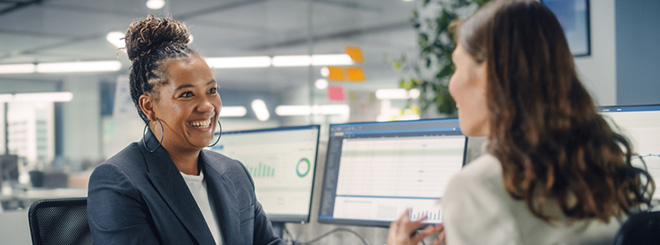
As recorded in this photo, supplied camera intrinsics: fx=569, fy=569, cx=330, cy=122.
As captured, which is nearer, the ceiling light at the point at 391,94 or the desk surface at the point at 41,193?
the desk surface at the point at 41,193

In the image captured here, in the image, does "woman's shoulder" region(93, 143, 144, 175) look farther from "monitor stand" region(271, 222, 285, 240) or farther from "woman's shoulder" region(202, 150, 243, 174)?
"monitor stand" region(271, 222, 285, 240)

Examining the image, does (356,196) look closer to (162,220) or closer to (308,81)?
(162,220)

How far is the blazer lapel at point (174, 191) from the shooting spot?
50.3 inches

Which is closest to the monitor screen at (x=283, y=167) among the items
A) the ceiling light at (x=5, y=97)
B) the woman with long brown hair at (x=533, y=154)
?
the woman with long brown hair at (x=533, y=154)

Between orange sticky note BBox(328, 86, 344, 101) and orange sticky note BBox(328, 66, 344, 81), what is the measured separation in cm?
8

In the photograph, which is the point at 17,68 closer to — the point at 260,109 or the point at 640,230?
the point at 260,109

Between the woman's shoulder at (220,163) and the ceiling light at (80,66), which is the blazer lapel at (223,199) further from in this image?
the ceiling light at (80,66)

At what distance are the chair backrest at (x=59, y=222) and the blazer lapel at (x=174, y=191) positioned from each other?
27 centimetres

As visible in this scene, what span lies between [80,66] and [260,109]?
5.51 feet

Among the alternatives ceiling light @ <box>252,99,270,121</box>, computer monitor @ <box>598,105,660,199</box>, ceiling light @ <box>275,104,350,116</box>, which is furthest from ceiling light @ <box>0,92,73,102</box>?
computer monitor @ <box>598,105,660,199</box>

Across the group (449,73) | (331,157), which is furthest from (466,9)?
(331,157)

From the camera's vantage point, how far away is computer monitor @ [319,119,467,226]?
148cm

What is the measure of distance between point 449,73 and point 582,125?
292 cm

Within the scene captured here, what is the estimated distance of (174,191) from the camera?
4.26ft
